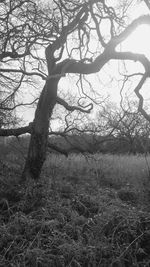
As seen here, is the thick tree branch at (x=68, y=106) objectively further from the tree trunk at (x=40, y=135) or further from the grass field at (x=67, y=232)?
the grass field at (x=67, y=232)

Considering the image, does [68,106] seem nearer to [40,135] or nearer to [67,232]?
[40,135]

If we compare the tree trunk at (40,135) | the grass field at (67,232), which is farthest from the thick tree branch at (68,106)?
the grass field at (67,232)

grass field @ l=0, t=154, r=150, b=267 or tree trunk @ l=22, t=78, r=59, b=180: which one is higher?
tree trunk @ l=22, t=78, r=59, b=180

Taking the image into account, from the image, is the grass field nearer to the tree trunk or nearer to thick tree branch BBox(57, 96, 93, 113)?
the tree trunk

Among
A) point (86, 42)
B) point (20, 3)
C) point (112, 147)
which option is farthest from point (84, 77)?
point (112, 147)

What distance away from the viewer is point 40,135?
1060 centimetres

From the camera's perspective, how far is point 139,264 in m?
5.08

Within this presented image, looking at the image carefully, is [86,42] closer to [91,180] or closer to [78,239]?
[91,180]

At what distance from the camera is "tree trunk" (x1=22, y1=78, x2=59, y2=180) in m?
10.6

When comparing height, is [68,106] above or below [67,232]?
above

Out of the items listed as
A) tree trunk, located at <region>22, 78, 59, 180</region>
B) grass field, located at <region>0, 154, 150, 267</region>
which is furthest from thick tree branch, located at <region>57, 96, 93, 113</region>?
grass field, located at <region>0, 154, 150, 267</region>

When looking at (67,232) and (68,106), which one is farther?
(68,106)

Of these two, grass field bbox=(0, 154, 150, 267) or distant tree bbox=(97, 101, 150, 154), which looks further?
distant tree bbox=(97, 101, 150, 154)

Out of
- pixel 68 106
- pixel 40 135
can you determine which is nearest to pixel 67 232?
pixel 40 135
